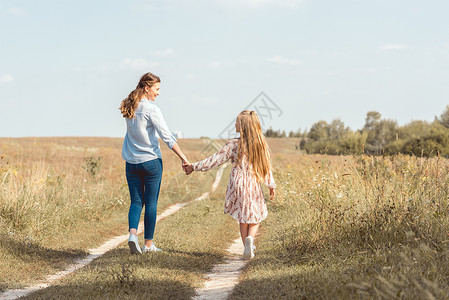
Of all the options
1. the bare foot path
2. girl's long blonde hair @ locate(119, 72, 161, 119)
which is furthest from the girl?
the bare foot path

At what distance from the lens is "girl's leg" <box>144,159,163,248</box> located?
282 inches

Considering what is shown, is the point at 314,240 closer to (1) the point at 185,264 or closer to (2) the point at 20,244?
(1) the point at 185,264

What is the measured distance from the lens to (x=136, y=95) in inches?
286

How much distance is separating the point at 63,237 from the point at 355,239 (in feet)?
19.0

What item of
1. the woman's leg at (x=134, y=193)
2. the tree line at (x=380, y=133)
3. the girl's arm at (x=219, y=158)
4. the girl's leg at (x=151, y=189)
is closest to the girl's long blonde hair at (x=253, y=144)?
the girl's arm at (x=219, y=158)

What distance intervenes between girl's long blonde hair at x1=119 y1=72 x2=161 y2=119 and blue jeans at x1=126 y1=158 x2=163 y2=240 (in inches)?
31.9

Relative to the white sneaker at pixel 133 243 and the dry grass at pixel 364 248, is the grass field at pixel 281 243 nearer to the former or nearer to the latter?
the dry grass at pixel 364 248

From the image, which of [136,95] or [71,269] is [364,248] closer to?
[136,95]

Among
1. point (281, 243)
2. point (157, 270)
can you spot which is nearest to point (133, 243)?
point (157, 270)

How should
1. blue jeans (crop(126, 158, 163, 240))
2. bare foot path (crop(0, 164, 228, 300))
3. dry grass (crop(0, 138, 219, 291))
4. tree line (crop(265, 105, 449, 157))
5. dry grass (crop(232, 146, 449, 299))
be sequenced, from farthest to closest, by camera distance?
1. tree line (crop(265, 105, 449, 157))
2. dry grass (crop(0, 138, 219, 291))
3. blue jeans (crop(126, 158, 163, 240))
4. bare foot path (crop(0, 164, 228, 300))
5. dry grass (crop(232, 146, 449, 299))

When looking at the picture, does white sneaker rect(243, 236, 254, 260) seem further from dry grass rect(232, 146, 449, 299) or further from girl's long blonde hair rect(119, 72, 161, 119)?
girl's long blonde hair rect(119, 72, 161, 119)

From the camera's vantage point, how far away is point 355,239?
7137 mm

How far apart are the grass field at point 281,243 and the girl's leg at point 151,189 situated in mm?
500

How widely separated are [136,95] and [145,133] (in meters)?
0.62
